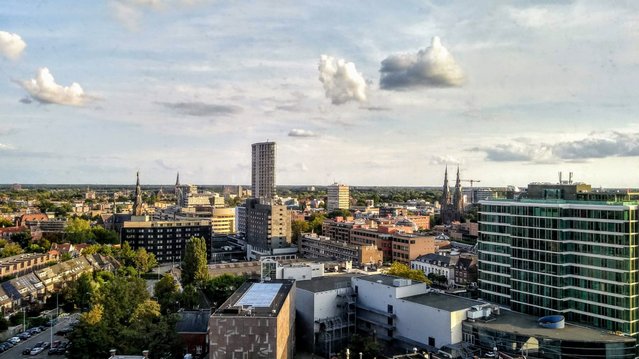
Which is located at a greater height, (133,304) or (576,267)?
(576,267)

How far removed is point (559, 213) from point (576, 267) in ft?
20.5

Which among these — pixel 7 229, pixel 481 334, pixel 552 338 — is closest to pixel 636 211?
pixel 552 338

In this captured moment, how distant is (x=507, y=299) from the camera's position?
65.4 metres

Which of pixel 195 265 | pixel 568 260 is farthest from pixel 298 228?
pixel 568 260

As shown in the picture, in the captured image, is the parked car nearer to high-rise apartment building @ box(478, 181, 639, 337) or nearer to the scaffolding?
the scaffolding

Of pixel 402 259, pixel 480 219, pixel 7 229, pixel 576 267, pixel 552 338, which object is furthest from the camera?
pixel 7 229

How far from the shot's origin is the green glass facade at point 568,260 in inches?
2156

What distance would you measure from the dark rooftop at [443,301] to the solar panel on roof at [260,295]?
16184 millimetres

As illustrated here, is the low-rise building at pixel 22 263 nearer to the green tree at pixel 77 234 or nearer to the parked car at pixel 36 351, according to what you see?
the parked car at pixel 36 351

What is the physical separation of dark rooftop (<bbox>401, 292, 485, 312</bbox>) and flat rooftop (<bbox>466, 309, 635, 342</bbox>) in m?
2.68

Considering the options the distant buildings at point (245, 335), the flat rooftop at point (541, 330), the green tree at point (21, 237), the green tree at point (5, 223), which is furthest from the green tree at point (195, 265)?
the green tree at point (5, 223)

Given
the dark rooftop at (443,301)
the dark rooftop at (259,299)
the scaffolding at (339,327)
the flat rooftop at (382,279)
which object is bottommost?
the scaffolding at (339,327)

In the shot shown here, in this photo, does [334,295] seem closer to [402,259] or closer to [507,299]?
[507,299]

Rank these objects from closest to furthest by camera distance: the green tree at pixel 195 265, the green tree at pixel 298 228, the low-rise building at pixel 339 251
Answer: the green tree at pixel 195 265 < the low-rise building at pixel 339 251 < the green tree at pixel 298 228
